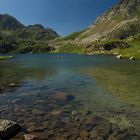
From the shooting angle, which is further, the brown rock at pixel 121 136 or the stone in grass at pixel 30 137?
the brown rock at pixel 121 136

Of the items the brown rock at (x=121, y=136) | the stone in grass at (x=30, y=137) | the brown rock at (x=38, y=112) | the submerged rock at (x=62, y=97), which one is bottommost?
the brown rock at (x=121, y=136)

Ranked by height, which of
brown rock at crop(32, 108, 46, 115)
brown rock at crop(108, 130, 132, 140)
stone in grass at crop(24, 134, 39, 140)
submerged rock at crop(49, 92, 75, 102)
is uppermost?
stone in grass at crop(24, 134, 39, 140)

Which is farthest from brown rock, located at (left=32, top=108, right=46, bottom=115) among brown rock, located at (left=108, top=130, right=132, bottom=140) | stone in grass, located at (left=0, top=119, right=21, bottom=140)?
brown rock, located at (left=108, top=130, right=132, bottom=140)

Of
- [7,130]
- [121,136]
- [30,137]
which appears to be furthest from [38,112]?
[121,136]

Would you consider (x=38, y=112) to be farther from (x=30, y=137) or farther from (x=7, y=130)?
(x=30, y=137)

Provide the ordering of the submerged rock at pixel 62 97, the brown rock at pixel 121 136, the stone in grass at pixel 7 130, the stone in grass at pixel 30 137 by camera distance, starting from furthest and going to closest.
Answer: the submerged rock at pixel 62 97 < the brown rock at pixel 121 136 < the stone in grass at pixel 7 130 < the stone in grass at pixel 30 137

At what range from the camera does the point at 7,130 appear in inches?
815

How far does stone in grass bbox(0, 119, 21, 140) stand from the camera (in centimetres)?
2036

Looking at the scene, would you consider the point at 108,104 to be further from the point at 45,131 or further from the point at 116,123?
the point at 45,131

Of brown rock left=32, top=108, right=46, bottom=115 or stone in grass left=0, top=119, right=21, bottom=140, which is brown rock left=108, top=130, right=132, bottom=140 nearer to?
stone in grass left=0, top=119, right=21, bottom=140

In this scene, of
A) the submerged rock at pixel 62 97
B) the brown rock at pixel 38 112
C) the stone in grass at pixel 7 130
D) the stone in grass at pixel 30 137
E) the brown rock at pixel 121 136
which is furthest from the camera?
the submerged rock at pixel 62 97

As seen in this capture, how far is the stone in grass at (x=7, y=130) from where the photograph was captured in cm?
2036

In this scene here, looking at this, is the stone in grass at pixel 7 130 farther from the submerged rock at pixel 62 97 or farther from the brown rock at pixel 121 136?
the submerged rock at pixel 62 97

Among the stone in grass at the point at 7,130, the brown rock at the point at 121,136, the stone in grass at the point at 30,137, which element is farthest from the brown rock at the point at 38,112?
the brown rock at the point at 121,136
